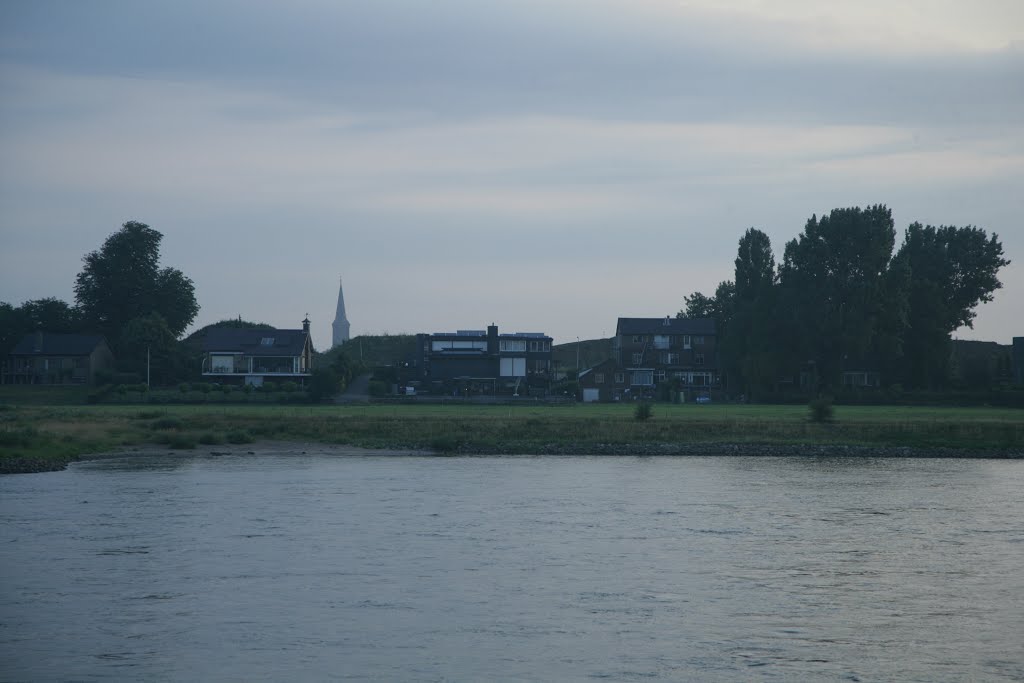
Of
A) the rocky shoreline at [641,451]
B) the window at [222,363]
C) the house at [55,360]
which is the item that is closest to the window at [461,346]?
the window at [222,363]

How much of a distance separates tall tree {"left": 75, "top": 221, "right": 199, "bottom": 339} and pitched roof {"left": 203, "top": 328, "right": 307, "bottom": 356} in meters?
6.21

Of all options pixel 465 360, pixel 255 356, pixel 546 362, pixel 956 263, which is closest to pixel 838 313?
pixel 956 263

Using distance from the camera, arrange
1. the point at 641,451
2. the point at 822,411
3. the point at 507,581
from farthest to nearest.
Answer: the point at 822,411 → the point at 641,451 → the point at 507,581

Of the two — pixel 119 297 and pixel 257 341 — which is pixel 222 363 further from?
pixel 119 297

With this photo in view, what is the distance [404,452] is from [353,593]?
34894mm

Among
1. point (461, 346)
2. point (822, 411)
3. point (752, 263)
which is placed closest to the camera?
point (822, 411)

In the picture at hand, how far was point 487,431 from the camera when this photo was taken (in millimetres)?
64062

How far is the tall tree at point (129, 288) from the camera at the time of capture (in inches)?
4806

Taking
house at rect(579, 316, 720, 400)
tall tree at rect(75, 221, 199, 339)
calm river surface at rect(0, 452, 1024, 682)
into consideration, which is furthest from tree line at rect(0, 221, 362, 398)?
calm river surface at rect(0, 452, 1024, 682)

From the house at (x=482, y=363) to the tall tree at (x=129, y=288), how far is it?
27.5 metres

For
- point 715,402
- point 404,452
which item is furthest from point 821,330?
point 404,452

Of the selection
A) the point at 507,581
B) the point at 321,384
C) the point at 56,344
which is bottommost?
the point at 507,581

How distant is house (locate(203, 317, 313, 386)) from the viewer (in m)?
114

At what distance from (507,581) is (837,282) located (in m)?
79.3
